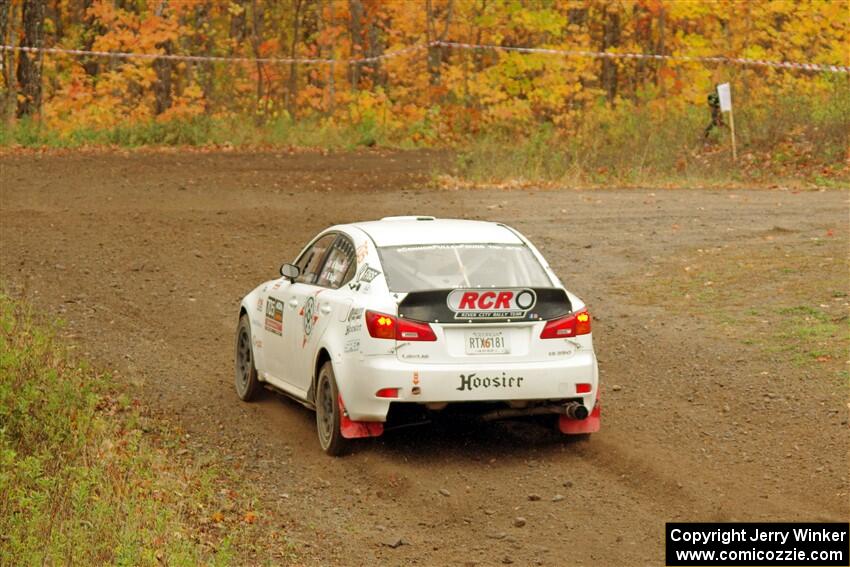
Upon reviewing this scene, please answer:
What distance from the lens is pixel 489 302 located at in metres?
9.81

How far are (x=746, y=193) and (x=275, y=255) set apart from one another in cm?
988

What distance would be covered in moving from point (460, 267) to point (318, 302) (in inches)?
46.6

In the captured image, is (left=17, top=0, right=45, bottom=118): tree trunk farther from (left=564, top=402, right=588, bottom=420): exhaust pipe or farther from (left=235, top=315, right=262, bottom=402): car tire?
(left=564, top=402, right=588, bottom=420): exhaust pipe

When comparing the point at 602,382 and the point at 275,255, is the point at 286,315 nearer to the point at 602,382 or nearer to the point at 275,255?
the point at 602,382

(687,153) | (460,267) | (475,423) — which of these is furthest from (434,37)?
(460,267)

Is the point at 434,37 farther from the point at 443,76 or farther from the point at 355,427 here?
the point at 355,427

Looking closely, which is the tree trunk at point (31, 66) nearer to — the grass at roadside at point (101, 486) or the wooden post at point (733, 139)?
the wooden post at point (733, 139)

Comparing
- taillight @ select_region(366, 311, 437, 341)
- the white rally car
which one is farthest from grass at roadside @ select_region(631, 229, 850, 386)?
taillight @ select_region(366, 311, 437, 341)

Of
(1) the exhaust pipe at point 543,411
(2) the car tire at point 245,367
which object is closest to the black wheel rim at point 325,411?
(1) the exhaust pipe at point 543,411

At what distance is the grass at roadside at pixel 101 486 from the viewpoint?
293 inches

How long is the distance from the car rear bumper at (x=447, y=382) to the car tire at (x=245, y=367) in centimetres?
253

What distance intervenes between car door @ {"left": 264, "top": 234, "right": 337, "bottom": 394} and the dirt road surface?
1.52 ft

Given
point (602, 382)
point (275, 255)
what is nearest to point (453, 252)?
point (602, 382)

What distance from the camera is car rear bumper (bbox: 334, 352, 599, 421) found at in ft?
32.0
